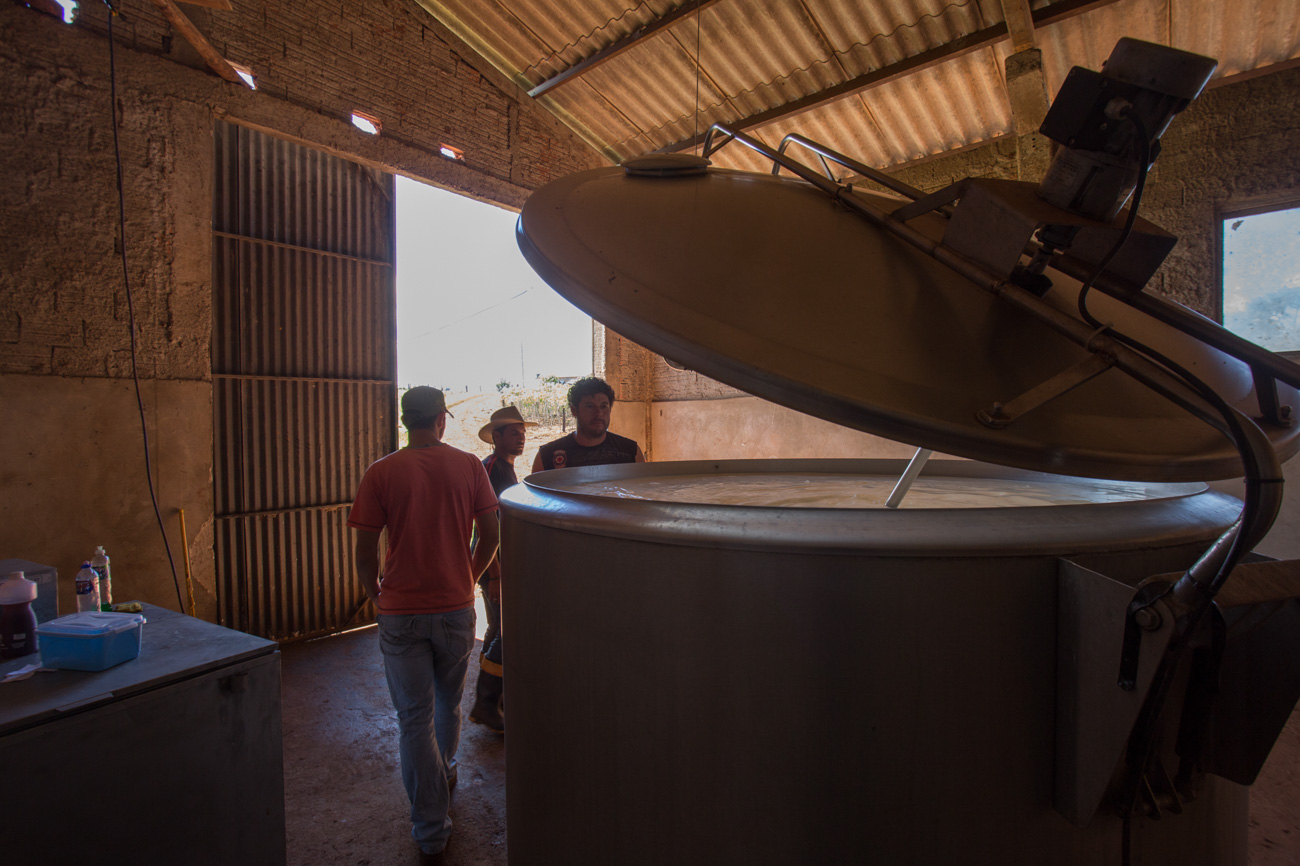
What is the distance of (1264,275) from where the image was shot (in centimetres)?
438

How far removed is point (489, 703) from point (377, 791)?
2.09ft

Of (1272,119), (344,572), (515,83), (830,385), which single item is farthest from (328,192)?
(1272,119)

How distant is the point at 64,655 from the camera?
165 centimetres

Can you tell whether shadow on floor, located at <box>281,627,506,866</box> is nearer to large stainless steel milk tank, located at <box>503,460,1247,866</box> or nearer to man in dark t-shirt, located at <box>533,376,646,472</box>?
man in dark t-shirt, located at <box>533,376,646,472</box>

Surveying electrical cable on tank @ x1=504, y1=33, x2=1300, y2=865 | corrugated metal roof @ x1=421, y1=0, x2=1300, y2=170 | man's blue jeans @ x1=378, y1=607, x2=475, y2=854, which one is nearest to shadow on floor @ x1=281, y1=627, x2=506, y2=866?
man's blue jeans @ x1=378, y1=607, x2=475, y2=854

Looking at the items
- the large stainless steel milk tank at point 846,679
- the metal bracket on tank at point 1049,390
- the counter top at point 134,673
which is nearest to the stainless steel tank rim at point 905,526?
the large stainless steel milk tank at point 846,679

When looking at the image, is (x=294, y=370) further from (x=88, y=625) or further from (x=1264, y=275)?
(x=1264, y=275)

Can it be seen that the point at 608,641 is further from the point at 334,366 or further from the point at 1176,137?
the point at 1176,137

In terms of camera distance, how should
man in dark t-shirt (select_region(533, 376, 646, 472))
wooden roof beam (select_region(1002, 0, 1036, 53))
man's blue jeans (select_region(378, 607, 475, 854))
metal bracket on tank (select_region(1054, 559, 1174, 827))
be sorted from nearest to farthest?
metal bracket on tank (select_region(1054, 559, 1174, 827))
man's blue jeans (select_region(378, 607, 475, 854))
man in dark t-shirt (select_region(533, 376, 646, 472))
wooden roof beam (select_region(1002, 0, 1036, 53))

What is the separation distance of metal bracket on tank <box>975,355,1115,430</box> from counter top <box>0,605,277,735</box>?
197 centimetres

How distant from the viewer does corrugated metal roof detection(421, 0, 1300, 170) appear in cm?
432

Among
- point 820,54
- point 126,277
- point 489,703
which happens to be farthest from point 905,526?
point 820,54

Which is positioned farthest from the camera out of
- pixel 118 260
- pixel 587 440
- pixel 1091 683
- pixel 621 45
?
pixel 621 45

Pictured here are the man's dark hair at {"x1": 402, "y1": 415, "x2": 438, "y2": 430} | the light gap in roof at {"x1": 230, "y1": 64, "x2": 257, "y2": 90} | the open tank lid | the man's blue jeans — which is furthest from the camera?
the light gap in roof at {"x1": 230, "y1": 64, "x2": 257, "y2": 90}
